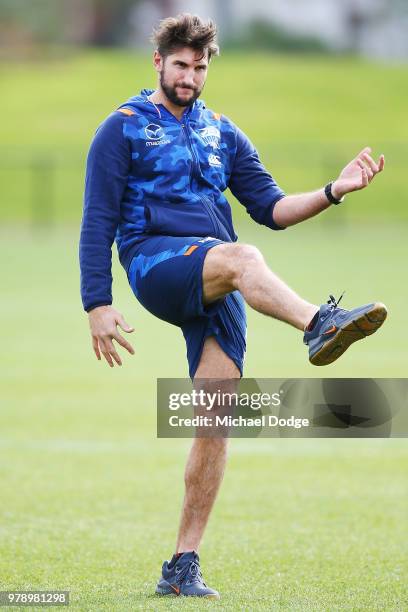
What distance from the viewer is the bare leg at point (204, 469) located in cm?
617

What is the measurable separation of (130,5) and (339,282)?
42372 mm

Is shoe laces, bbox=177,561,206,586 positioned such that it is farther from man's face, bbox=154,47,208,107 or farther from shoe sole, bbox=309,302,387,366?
man's face, bbox=154,47,208,107

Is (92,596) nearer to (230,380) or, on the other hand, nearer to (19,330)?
(230,380)

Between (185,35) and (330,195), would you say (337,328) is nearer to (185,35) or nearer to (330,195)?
(330,195)

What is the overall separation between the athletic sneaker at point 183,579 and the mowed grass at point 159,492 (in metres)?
0.12

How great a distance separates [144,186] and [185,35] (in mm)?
709

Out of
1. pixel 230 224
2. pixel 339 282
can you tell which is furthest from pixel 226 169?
pixel 339 282

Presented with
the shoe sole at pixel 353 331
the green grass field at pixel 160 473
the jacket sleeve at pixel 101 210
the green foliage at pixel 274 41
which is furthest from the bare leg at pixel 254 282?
the green foliage at pixel 274 41

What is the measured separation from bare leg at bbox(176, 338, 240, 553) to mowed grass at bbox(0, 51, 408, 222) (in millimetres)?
31766

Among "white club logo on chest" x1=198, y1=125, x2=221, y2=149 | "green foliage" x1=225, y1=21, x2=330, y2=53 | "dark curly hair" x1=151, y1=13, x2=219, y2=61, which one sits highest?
"green foliage" x1=225, y1=21, x2=330, y2=53

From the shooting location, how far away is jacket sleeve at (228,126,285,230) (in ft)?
21.6

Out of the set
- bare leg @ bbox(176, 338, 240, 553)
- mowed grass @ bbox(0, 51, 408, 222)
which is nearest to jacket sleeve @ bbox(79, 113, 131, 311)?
bare leg @ bbox(176, 338, 240, 553)

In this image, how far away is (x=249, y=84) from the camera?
52562 mm

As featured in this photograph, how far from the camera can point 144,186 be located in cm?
609
